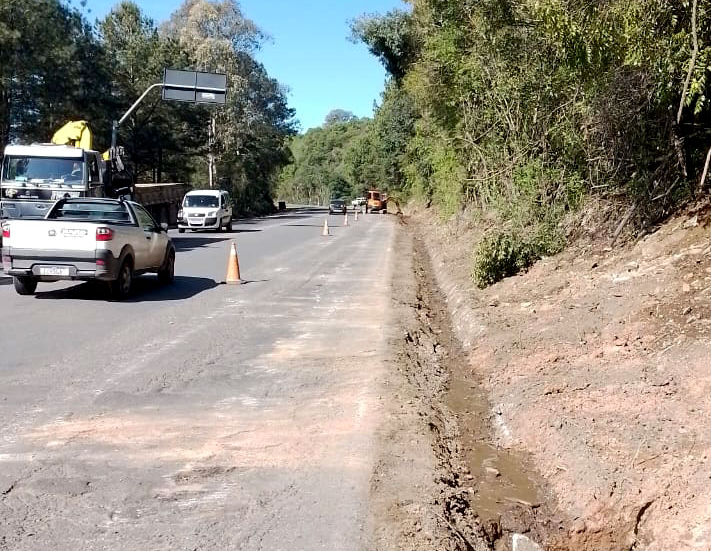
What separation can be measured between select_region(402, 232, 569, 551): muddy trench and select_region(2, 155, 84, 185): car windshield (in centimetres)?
1382

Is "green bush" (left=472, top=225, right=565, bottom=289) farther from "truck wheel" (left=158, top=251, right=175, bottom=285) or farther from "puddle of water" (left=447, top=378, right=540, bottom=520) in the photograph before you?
"truck wheel" (left=158, top=251, right=175, bottom=285)

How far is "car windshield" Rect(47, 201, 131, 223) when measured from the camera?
13.7 metres

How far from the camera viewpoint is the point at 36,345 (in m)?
8.62

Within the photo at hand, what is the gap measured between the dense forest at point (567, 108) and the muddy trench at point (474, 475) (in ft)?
12.6

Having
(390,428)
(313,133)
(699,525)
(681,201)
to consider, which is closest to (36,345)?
(390,428)

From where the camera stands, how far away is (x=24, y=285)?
40.6ft

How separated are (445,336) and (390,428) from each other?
5.00m

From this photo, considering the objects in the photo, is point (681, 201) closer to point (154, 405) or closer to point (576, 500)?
point (576, 500)

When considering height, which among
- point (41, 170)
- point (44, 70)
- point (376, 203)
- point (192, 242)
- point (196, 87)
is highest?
point (44, 70)

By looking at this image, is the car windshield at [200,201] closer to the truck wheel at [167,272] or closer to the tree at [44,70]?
the tree at [44,70]

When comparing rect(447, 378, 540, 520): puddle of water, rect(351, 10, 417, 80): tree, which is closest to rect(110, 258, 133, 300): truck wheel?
rect(447, 378, 540, 520): puddle of water

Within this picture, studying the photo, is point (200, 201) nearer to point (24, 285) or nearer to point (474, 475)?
point (24, 285)

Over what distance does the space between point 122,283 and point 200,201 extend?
22101 mm

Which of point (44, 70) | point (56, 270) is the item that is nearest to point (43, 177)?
point (56, 270)
